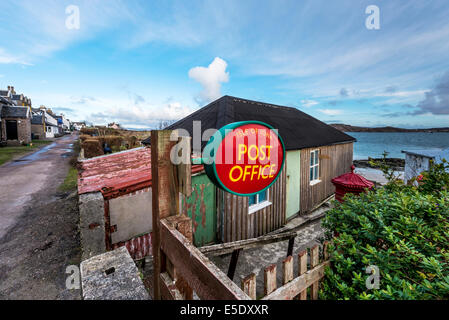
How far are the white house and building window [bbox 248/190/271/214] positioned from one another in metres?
8.32

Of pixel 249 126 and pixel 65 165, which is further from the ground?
pixel 249 126

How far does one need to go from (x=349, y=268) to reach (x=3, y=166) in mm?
21384

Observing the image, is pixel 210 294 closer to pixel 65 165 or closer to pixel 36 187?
pixel 36 187

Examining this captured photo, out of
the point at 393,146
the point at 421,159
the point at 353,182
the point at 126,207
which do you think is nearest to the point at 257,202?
the point at 353,182

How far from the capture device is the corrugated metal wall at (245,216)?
5824mm

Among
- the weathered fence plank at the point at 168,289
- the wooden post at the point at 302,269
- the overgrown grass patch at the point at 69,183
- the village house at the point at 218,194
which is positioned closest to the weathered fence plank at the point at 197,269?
the weathered fence plank at the point at 168,289

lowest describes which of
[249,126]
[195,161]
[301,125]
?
[195,161]

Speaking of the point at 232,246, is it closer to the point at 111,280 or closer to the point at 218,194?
the point at 111,280

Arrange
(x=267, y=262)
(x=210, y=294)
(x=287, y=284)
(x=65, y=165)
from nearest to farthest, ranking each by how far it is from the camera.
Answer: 1. (x=210, y=294)
2. (x=287, y=284)
3. (x=267, y=262)
4. (x=65, y=165)

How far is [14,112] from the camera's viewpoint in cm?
2984

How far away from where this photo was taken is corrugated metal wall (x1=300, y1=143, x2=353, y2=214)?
8602 mm

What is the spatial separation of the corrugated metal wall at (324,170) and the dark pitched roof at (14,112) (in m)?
38.7
